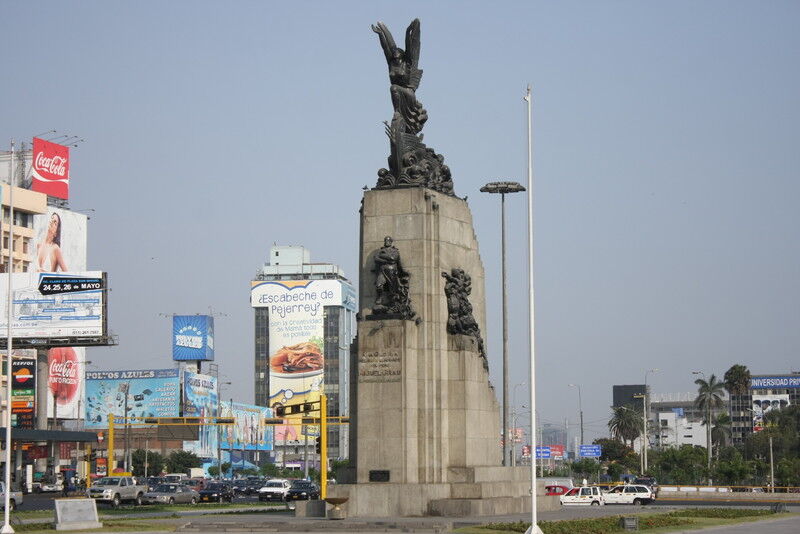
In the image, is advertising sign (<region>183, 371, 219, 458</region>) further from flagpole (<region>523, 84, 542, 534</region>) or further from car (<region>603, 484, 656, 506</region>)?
flagpole (<region>523, 84, 542, 534</region>)

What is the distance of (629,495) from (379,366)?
36231 millimetres

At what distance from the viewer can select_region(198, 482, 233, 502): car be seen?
7188 cm

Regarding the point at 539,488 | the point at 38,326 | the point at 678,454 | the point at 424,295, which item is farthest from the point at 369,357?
the point at 678,454

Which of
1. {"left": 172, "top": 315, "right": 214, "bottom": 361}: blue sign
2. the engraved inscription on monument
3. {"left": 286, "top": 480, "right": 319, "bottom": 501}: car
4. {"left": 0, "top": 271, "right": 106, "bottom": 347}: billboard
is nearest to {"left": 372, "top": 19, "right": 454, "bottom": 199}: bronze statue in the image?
the engraved inscription on monument

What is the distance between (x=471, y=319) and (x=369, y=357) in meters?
3.89

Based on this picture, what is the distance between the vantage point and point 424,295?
130 ft

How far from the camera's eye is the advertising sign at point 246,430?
177 metres

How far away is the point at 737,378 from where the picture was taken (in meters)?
158

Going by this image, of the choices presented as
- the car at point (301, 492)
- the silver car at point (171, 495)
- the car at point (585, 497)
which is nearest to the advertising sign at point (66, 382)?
the car at point (301, 492)

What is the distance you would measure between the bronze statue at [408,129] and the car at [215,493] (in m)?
36.0

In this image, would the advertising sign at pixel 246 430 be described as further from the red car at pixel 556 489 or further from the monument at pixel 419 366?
the monument at pixel 419 366

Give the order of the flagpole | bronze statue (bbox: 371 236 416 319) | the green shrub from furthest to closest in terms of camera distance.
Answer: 1. the green shrub
2. bronze statue (bbox: 371 236 416 319)
3. the flagpole

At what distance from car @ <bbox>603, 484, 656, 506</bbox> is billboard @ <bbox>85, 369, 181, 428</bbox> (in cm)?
10197

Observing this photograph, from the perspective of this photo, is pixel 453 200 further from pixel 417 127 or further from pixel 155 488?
pixel 155 488
